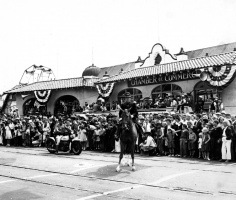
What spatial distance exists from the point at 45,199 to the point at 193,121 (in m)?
9.46

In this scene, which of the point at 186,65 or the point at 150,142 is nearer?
the point at 150,142

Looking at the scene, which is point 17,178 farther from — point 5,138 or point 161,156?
point 5,138

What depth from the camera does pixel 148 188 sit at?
8.18 metres

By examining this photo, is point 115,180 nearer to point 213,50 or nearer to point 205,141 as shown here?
point 205,141

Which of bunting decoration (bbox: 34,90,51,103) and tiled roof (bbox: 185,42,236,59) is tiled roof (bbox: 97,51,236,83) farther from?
tiled roof (bbox: 185,42,236,59)

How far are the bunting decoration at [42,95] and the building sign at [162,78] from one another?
10.2m

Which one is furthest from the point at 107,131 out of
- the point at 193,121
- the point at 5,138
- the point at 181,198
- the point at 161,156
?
the point at 181,198

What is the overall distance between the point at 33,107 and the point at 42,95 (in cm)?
317

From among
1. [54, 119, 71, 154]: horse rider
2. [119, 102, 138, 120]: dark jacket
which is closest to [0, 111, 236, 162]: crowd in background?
[54, 119, 71, 154]: horse rider

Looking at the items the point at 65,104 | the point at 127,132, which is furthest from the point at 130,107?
the point at 65,104

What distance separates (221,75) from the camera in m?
22.6

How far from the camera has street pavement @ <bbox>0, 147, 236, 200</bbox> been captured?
7.57 m

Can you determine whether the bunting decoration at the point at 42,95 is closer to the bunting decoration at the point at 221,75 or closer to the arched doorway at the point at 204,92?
the arched doorway at the point at 204,92

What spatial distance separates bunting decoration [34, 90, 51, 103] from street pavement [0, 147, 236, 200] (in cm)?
2251
